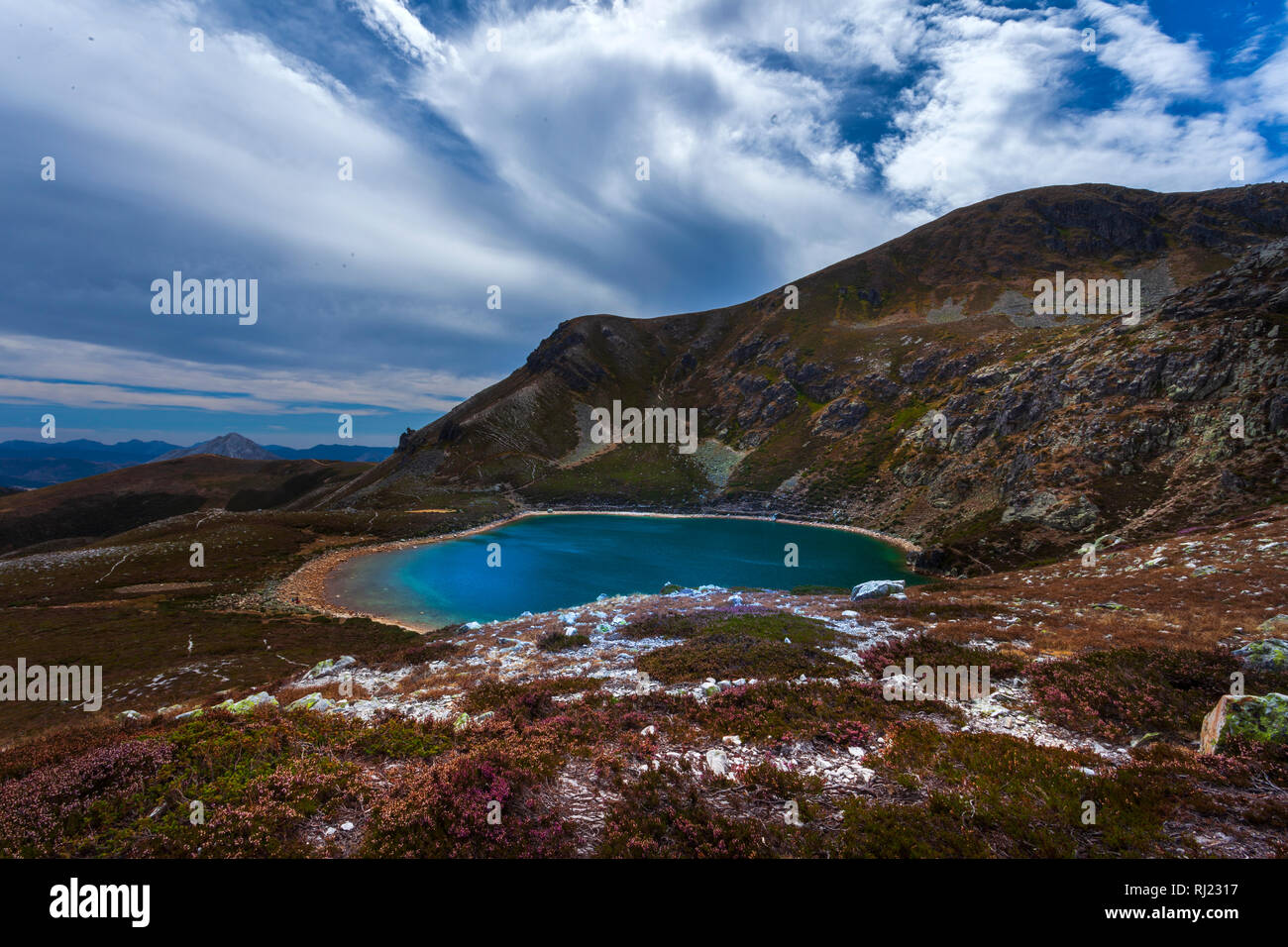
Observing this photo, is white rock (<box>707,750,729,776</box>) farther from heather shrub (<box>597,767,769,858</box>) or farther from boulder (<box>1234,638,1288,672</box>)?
boulder (<box>1234,638,1288,672</box>)

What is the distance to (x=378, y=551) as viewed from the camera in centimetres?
8100

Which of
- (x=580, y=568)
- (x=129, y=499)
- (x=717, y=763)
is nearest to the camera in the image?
(x=717, y=763)

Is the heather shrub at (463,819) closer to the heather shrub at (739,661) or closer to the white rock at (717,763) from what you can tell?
the white rock at (717,763)

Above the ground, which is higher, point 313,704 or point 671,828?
point 671,828

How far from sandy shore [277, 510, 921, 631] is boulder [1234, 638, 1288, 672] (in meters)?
49.1

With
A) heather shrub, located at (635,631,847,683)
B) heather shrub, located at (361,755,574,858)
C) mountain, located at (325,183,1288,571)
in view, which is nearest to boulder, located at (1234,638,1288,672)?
heather shrub, located at (635,631,847,683)

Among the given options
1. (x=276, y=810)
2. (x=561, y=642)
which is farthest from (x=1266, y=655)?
(x=276, y=810)

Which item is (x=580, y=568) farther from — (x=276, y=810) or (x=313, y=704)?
(x=276, y=810)

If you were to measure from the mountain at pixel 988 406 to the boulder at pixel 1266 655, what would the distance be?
46.2 metres

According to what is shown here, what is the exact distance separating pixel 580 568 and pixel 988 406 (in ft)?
293

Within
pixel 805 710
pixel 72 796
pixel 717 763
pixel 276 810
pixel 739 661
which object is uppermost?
pixel 72 796

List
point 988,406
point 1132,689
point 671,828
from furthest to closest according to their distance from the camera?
1. point 988,406
2. point 1132,689
3. point 671,828

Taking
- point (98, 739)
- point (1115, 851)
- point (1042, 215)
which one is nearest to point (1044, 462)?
point (1115, 851)
